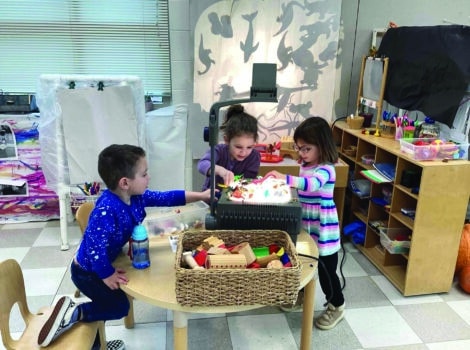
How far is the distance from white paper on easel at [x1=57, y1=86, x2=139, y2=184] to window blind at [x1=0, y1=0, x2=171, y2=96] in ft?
2.36

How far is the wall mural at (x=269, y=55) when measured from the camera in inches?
110

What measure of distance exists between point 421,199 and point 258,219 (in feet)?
3.91

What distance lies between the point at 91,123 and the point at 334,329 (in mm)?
1854

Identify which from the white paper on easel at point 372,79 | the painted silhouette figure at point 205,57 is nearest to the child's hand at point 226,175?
the painted silhouette figure at point 205,57

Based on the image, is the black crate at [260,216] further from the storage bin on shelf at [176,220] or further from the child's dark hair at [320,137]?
the child's dark hair at [320,137]

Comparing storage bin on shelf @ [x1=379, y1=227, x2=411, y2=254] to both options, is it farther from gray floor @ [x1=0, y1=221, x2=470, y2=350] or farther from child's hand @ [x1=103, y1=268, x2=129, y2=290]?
child's hand @ [x1=103, y1=268, x2=129, y2=290]

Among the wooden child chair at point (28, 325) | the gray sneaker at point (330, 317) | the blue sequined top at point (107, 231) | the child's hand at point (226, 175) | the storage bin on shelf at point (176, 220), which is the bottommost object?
the gray sneaker at point (330, 317)

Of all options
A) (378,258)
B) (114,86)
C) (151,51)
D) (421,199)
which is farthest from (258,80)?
(151,51)

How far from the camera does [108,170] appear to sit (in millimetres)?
1380

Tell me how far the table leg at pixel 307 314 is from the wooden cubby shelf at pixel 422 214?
2.84ft

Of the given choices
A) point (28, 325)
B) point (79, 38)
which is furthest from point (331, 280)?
point (79, 38)

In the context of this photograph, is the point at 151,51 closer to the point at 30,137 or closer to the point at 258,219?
the point at 30,137

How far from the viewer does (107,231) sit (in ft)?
4.31

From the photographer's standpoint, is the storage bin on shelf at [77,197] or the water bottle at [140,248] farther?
the storage bin on shelf at [77,197]
